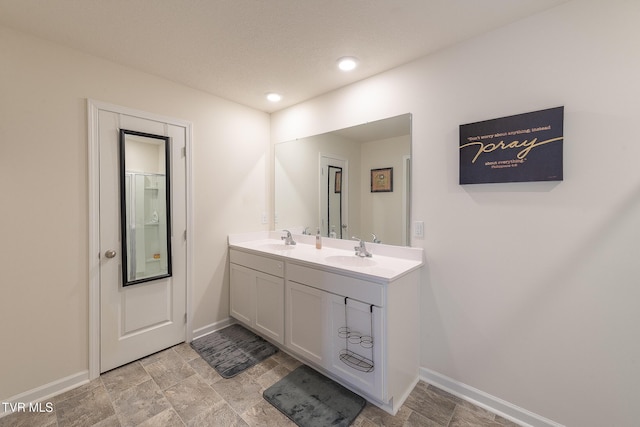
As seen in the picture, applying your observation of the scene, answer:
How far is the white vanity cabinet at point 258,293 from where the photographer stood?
2.25m

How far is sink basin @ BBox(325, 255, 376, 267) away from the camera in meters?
2.12

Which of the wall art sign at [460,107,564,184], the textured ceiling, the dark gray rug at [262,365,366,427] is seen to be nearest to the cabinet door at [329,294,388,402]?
the dark gray rug at [262,365,366,427]

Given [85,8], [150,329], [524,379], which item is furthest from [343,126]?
[150,329]

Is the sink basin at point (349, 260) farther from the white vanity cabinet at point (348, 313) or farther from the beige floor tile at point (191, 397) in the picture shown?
the beige floor tile at point (191, 397)

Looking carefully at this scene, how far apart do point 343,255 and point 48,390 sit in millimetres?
2313

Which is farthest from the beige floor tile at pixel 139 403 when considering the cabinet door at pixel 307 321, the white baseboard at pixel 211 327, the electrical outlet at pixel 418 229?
the electrical outlet at pixel 418 229

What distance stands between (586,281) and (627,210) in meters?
0.41

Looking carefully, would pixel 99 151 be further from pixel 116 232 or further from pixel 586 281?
pixel 586 281

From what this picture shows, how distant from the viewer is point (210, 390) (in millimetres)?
1875

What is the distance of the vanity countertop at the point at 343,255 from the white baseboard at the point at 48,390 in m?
1.48

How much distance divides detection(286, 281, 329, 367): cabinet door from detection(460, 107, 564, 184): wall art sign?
1348 millimetres

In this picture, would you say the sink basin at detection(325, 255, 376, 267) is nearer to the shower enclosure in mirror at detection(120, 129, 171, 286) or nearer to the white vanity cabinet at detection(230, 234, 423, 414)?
the white vanity cabinet at detection(230, 234, 423, 414)

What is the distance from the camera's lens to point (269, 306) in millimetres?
2344

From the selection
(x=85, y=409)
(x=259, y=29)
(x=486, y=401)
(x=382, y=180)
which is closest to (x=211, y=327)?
→ (x=85, y=409)
